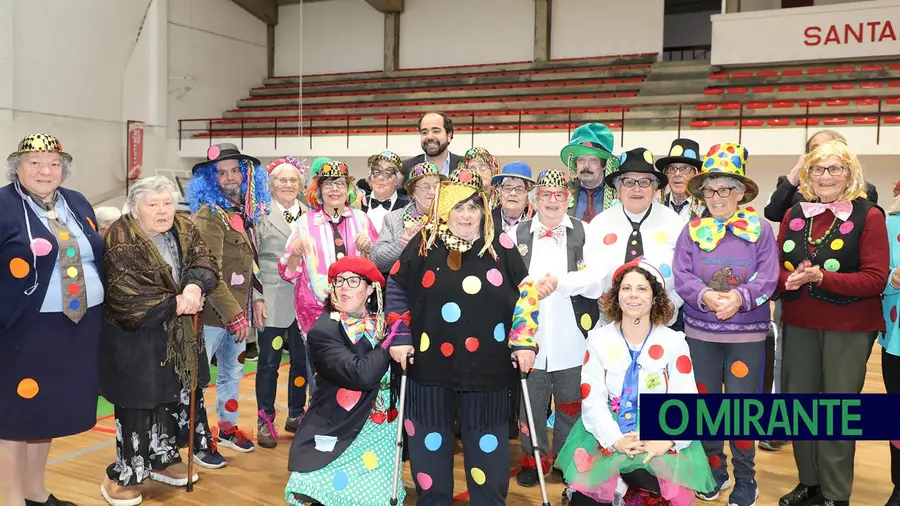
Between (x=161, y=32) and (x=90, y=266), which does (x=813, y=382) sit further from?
(x=161, y=32)

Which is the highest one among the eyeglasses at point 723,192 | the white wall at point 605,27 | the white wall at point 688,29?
the white wall at point 688,29

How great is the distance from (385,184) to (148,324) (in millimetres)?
1640

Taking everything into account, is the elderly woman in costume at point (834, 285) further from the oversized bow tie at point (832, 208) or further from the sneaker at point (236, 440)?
the sneaker at point (236, 440)

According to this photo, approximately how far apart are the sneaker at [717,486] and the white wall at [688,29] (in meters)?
16.0

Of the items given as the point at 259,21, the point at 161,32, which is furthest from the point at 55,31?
the point at 259,21

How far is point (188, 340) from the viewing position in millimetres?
3443

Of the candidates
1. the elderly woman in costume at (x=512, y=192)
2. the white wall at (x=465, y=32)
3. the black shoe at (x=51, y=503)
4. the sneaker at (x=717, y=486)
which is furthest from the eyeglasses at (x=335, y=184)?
the white wall at (x=465, y=32)

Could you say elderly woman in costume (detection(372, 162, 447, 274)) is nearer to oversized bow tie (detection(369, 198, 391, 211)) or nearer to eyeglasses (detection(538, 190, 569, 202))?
eyeglasses (detection(538, 190, 569, 202))

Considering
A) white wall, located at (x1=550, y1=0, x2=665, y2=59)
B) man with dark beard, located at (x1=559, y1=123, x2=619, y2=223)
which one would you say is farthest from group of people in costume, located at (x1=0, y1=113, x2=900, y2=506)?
white wall, located at (x1=550, y1=0, x2=665, y2=59)

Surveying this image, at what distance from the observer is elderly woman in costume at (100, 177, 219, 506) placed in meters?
3.18

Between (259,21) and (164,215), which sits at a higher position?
(259,21)

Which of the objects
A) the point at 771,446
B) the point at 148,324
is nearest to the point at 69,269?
the point at 148,324

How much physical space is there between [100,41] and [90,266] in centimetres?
1335

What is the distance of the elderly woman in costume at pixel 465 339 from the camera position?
2.89 meters
